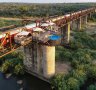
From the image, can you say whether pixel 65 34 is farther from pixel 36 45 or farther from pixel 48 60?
pixel 48 60

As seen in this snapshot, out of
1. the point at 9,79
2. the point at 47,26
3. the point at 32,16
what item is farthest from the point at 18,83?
the point at 32,16

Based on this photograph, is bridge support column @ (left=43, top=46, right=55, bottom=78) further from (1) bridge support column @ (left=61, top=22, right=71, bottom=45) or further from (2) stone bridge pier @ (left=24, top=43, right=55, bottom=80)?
(1) bridge support column @ (left=61, top=22, right=71, bottom=45)

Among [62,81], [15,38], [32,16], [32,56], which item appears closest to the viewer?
[15,38]

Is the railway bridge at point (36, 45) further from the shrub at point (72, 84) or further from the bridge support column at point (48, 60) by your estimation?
the shrub at point (72, 84)

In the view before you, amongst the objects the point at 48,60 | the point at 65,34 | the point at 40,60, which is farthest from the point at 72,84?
the point at 65,34

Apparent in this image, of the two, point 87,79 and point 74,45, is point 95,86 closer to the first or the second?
point 87,79

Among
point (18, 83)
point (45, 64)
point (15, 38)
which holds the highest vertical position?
point (15, 38)

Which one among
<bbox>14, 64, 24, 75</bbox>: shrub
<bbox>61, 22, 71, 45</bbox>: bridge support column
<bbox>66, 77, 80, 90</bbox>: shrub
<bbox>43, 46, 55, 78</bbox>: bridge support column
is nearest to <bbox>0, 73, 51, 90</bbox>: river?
<bbox>14, 64, 24, 75</bbox>: shrub
